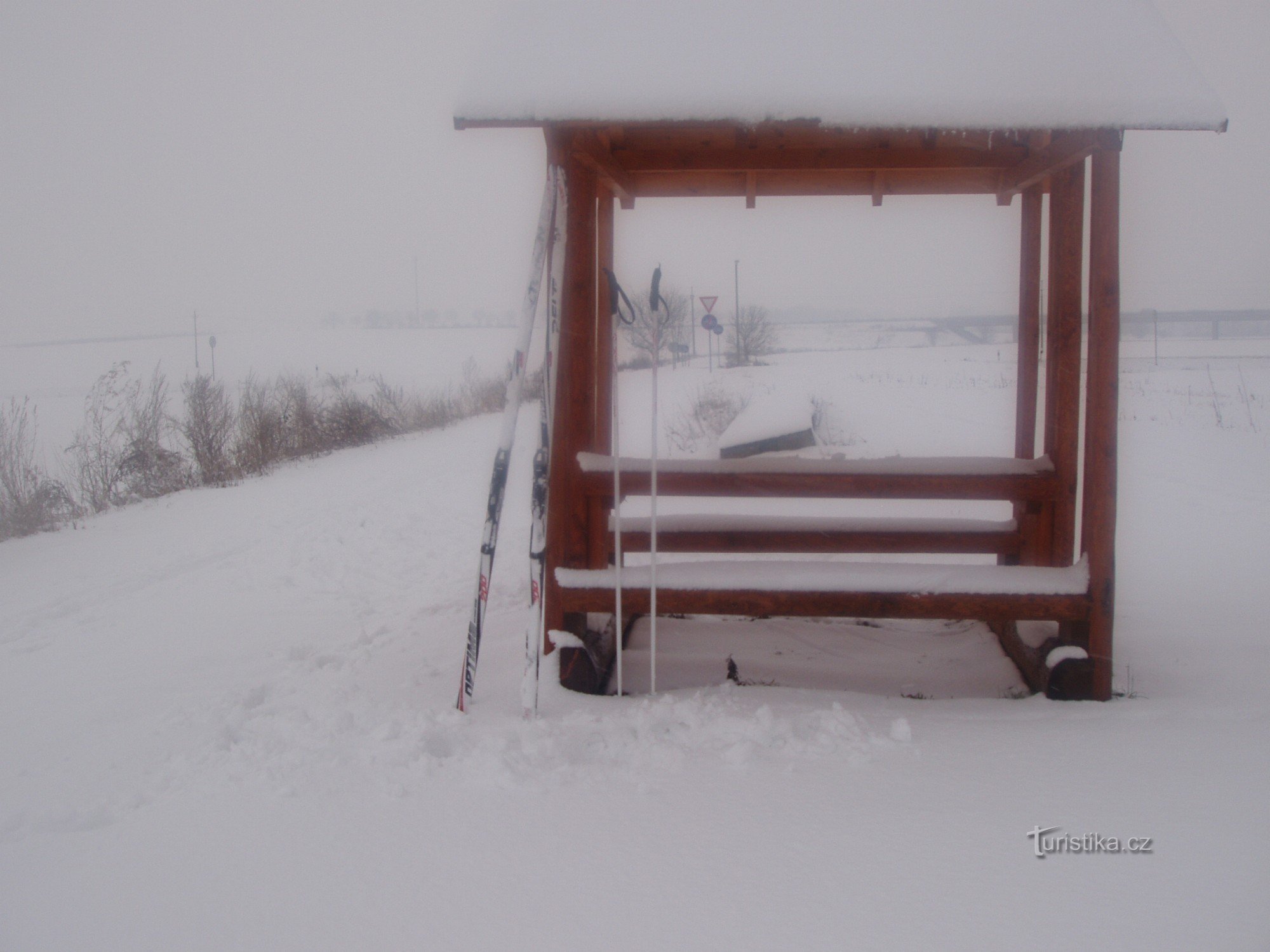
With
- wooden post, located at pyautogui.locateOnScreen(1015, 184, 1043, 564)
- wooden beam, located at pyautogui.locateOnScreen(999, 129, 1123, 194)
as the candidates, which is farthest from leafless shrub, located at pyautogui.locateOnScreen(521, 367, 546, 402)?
wooden beam, located at pyautogui.locateOnScreen(999, 129, 1123, 194)

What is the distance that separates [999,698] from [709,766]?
A: 1.68 meters

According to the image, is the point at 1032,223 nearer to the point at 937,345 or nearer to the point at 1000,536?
the point at 1000,536

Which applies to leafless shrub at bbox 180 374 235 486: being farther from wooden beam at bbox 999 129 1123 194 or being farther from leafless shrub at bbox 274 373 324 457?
wooden beam at bbox 999 129 1123 194

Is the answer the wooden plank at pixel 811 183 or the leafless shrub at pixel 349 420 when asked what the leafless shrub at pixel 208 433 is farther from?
the wooden plank at pixel 811 183

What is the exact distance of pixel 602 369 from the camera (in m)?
4.77

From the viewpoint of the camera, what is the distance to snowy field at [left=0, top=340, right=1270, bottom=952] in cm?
217

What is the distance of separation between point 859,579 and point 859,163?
2208 millimetres

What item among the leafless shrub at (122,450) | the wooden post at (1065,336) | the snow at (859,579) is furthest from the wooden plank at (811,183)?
the leafless shrub at (122,450)

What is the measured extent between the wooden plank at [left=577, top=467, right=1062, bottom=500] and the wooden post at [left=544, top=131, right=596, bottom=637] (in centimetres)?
13

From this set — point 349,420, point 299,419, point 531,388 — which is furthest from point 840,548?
point 531,388

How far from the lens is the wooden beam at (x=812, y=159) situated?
441 cm

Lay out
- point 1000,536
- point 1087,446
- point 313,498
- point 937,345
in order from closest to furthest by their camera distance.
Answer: point 1087,446 < point 1000,536 < point 313,498 < point 937,345

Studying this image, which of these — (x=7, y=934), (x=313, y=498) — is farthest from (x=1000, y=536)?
(x=313, y=498)

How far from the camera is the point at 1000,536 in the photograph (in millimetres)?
4969
